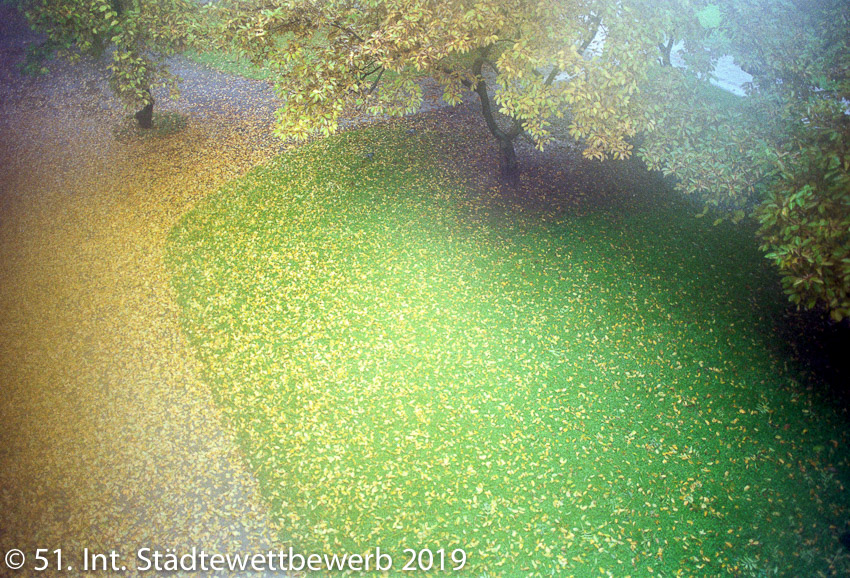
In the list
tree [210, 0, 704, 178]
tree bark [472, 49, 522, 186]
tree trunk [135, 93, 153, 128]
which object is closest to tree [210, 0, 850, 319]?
tree [210, 0, 704, 178]

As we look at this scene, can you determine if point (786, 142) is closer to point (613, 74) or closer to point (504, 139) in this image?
point (613, 74)

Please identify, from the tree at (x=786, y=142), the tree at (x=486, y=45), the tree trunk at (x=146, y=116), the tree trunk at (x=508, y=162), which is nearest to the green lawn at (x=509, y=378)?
the tree trunk at (x=508, y=162)

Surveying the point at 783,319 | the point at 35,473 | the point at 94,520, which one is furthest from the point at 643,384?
the point at 35,473

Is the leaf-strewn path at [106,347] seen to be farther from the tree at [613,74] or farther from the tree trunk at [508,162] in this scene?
the tree trunk at [508,162]

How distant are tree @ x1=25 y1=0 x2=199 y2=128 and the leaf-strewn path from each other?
156 cm

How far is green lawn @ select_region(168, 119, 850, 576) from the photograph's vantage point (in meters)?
6.41

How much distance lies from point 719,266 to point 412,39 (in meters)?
7.23

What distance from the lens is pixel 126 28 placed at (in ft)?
38.3

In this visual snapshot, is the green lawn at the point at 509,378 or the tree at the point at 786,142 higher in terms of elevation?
the tree at the point at 786,142

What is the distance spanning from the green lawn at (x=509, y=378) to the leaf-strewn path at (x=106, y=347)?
57 cm

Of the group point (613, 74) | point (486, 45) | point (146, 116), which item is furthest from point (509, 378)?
point (146, 116)

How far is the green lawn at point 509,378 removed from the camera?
6414mm

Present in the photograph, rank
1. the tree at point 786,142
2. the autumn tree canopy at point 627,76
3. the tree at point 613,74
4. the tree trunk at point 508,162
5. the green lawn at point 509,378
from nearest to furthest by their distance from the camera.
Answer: the tree at point 786,142 → the green lawn at point 509,378 → the autumn tree canopy at point 627,76 → the tree at point 613,74 → the tree trunk at point 508,162

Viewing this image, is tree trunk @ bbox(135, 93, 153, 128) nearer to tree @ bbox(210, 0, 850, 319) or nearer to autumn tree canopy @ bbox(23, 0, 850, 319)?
autumn tree canopy @ bbox(23, 0, 850, 319)
